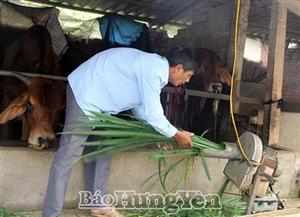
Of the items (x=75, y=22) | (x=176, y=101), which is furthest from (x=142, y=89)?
(x=75, y=22)

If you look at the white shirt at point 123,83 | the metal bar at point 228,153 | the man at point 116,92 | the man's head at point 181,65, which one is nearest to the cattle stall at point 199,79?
the metal bar at point 228,153

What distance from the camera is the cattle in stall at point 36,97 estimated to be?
360cm

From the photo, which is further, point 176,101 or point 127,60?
point 176,101

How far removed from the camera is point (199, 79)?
554cm

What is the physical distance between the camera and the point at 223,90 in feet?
17.8

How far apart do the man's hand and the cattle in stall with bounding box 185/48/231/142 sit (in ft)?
6.88

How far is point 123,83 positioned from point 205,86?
7.91ft

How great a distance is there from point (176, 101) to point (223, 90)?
2.92ft

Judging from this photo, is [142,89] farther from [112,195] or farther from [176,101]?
[176,101]

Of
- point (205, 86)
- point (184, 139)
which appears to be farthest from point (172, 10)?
point (184, 139)

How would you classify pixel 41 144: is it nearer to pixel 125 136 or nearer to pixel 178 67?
pixel 125 136

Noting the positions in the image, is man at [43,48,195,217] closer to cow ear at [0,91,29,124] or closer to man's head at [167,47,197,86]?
man's head at [167,47,197,86]

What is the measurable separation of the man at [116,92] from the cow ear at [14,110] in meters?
0.62

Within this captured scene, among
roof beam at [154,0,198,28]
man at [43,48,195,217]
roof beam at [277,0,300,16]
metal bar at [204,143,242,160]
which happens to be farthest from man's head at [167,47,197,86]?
roof beam at [154,0,198,28]
